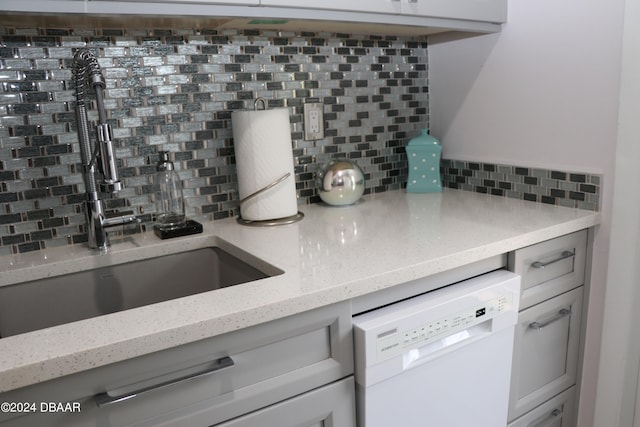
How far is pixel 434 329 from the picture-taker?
1102 millimetres

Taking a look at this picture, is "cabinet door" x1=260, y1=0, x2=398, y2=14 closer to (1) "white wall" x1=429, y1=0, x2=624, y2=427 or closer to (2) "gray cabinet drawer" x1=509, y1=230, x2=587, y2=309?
(1) "white wall" x1=429, y1=0, x2=624, y2=427

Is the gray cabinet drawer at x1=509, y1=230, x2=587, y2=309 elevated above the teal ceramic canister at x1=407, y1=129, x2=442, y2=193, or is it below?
below

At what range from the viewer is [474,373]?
4.00 feet

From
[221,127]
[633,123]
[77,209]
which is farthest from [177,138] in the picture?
[633,123]

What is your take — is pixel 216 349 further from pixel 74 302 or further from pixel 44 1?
pixel 44 1

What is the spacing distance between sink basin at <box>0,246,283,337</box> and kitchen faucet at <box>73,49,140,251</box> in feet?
0.34

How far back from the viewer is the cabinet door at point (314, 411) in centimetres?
95

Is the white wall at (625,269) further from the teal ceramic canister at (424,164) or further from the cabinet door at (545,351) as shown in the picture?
the teal ceramic canister at (424,164)

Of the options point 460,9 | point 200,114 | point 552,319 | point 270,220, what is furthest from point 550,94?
point 200,114

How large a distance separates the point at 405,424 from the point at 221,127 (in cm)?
98

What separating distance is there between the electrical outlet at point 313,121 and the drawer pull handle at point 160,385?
3.18 feet

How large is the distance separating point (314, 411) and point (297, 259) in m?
0.33

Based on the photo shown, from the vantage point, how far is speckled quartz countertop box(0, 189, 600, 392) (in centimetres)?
79

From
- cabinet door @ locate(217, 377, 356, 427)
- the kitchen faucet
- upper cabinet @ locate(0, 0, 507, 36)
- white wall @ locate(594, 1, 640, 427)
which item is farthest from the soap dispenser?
white wall @ locate(594, 1, 640, 427)
